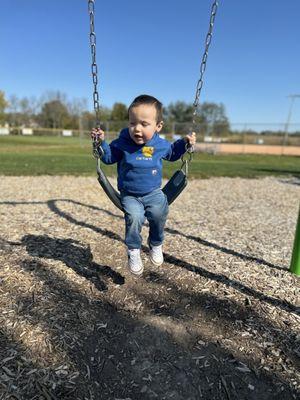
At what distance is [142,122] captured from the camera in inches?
126

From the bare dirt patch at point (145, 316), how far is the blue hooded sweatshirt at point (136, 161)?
97 centimetres

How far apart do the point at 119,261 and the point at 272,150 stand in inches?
1193

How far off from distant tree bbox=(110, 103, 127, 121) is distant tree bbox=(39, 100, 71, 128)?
11.4 meters

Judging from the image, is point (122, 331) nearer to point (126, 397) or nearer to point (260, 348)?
point (126, 397)

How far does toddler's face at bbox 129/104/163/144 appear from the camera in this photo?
316cm

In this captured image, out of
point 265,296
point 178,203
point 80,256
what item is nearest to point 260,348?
point 265,296

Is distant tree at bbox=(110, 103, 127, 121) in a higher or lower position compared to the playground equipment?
lower

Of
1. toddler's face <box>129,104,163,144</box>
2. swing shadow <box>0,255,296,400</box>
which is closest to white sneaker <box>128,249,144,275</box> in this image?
swing shadow <box>0,255,296,400</box>

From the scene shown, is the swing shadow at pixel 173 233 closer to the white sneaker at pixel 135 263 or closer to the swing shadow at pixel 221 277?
the swing shadow at pixel 221 277

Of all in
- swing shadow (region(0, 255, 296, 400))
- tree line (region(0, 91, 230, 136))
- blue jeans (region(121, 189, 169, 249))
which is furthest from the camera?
tree line (region(0, 91, 230, 136))

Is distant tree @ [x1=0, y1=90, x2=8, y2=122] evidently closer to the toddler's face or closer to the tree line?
the tree line

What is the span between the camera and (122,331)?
9.66 ft

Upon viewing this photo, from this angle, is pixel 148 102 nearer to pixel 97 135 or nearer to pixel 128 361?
pixel 97 135

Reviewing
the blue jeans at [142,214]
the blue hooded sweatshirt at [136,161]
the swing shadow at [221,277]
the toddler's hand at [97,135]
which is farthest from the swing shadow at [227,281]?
the toddler's hand at [97,135]
